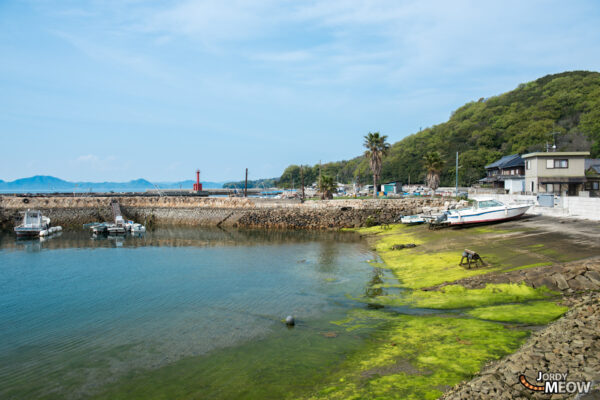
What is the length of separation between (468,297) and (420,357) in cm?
679

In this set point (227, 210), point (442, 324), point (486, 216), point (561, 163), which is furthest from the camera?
point (227, 210)

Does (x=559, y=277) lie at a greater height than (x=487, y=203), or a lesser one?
lesser

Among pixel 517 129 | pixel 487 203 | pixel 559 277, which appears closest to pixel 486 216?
pixel 487 203

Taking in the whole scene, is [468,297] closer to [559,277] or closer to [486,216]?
[559,277]

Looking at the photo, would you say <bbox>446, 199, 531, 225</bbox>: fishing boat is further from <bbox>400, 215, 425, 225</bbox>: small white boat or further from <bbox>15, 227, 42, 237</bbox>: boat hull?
<bbox>15, 227, 42, 237</bbox>: boat hull

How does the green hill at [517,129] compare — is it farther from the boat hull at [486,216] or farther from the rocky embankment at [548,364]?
the rocky embankment at [548,364]

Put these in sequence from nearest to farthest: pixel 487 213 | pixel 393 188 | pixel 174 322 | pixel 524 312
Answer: pixel 524 312
pixel 174 322
pixel 487 213
pixel 393 188

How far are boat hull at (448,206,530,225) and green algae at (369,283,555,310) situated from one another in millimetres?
20094

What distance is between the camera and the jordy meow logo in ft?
28.7

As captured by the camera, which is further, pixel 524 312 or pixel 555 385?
pixel 524 312

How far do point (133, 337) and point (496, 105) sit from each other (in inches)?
7087

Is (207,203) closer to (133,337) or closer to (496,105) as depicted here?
(133,337)

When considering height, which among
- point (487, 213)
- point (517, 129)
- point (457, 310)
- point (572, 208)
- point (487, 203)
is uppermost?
point (517, 129)

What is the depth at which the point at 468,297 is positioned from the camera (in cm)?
1809
